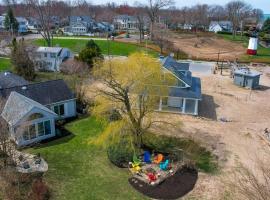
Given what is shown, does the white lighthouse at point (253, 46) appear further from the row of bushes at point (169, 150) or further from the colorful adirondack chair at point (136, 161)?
the colorful adirondack chair at point (136, 161)

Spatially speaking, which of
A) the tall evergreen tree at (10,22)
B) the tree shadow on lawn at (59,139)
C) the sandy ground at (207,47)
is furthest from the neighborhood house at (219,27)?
the tree shadow on lawn at (59,139)

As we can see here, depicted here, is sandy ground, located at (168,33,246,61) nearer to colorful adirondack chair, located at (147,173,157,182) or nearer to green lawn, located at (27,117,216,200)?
green lawn, located at (27,117,216,200)

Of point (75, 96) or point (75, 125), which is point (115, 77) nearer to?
point (75, 125)

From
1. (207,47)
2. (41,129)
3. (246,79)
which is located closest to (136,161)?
(41,129)

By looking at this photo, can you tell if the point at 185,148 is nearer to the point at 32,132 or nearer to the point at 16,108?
the point at 32,132

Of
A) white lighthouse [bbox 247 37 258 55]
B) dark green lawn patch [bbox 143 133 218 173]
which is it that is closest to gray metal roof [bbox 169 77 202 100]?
dark green lawn patch [bbox 143 133 218 173]
